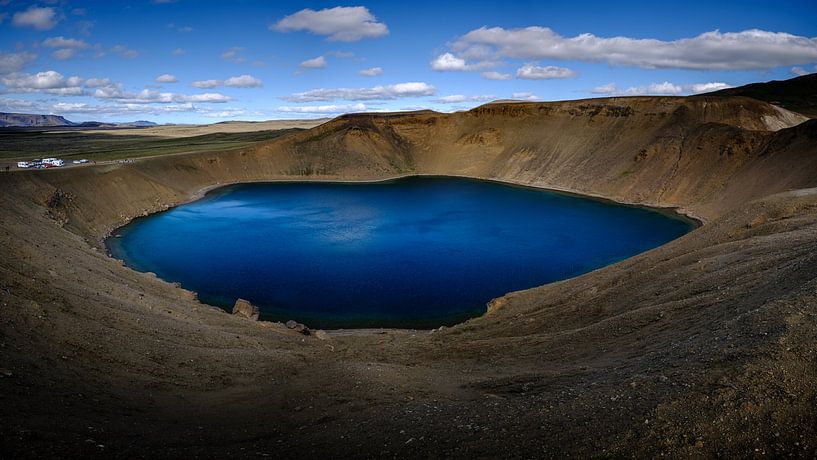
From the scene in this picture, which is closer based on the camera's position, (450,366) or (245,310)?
(450,366)

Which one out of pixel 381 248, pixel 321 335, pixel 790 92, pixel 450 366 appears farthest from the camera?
pixel 790 92

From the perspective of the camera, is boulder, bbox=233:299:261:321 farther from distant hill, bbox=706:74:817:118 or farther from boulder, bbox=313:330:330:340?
distant hill, bbox=706:74:817:118

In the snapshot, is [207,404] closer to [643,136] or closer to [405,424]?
[405,424]

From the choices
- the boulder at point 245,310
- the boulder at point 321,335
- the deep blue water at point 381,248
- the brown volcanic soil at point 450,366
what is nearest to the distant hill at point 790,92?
the deep blue water at point 381,248

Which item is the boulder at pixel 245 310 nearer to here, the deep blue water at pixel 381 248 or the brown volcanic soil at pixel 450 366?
the deep blue water at pixel 381 248

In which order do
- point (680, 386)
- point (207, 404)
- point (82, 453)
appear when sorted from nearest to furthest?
point (82, 453), point (680, 386), point (207, 404)

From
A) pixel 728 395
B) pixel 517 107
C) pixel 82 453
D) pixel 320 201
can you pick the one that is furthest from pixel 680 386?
pixel 517 107

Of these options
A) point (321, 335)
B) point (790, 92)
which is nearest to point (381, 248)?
point (321, 335)

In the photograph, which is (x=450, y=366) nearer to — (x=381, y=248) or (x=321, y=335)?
(x=321, y=335)
